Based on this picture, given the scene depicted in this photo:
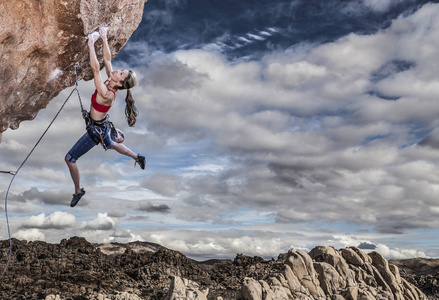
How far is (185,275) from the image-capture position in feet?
131

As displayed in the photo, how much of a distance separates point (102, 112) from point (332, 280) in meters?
18.8

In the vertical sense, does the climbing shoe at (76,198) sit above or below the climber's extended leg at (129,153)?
Answer: below

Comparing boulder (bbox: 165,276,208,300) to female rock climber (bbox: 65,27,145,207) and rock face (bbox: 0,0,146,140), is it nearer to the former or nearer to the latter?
female rock climber (bbox: 65,27,145,207)

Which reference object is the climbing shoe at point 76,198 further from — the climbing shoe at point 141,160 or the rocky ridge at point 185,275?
the rocky ridge at point 185,275

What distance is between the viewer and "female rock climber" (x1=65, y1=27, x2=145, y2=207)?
35.2 feet

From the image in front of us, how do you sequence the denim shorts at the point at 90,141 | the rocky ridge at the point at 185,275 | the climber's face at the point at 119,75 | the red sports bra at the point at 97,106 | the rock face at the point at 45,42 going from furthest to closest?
1. the rocky ridge at the point at 185,275
2. the rock face at the point at 45,42
3. the denim shorts at the point at 90,141
4. the red sports bra at the point at 97,106
5. the climber's face at the point at 119,75

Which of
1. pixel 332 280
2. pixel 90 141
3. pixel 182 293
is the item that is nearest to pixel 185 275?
pixel 332 280

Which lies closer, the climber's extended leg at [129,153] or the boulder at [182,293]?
the climber's extended leg at [129,153]

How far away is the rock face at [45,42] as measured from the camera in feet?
39.3

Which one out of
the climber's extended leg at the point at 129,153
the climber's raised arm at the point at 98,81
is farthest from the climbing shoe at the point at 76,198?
the climber's raised arm at the point at 98,81

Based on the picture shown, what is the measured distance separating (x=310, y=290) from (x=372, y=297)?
3.66 m

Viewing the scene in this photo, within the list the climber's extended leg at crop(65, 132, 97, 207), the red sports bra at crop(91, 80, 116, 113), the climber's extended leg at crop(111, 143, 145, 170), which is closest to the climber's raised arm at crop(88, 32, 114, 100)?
the red sports bra at crop(91, 80, 116, 113)

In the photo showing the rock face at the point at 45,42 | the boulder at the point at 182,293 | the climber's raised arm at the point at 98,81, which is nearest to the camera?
the climber's raised arm at the point at 98,81

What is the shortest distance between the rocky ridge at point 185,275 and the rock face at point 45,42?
36.5 ft
